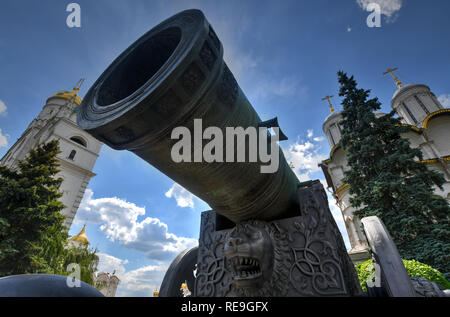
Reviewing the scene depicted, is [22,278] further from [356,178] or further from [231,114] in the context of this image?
[356,178]

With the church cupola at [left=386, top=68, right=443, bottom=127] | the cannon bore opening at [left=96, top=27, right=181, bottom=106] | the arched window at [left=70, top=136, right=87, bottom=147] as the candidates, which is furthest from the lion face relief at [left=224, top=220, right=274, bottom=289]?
the arched window at [left=70, top=136, right=87, bottom=147]

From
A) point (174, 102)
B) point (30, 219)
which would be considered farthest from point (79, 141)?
point (174, 102)

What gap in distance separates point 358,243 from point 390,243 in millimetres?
18861

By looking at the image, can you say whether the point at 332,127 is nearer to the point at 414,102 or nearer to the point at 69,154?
the point at 414,102

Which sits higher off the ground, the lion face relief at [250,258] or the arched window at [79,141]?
the arched window at [79,141]

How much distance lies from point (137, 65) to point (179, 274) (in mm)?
2695

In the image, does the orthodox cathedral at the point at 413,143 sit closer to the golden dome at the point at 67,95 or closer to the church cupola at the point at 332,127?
the church cupola at the point at 332,127

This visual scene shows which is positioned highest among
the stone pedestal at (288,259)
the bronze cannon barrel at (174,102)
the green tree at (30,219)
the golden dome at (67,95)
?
the golden dome at (67,95)

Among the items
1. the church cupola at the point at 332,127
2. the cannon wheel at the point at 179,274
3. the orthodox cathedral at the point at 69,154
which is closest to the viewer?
the cannon wheel at the point at 179,274

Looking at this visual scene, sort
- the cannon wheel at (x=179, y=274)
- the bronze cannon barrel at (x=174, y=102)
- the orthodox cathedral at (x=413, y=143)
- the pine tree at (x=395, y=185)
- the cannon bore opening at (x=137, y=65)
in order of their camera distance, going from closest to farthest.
Answer: the bronze cannon barrel at (x=174, y=102)
the cannon bore opening at (x=137, y=65)
the cannon wheel at (x=179, y=274)
the pine tree at (x=395, y=185)
the orthodox cathedral at (x=413, y=143)

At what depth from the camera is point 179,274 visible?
303 centimetres

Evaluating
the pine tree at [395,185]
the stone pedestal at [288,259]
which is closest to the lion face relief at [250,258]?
the stone pedestal at [288,259]

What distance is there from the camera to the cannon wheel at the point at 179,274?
2826 mm
